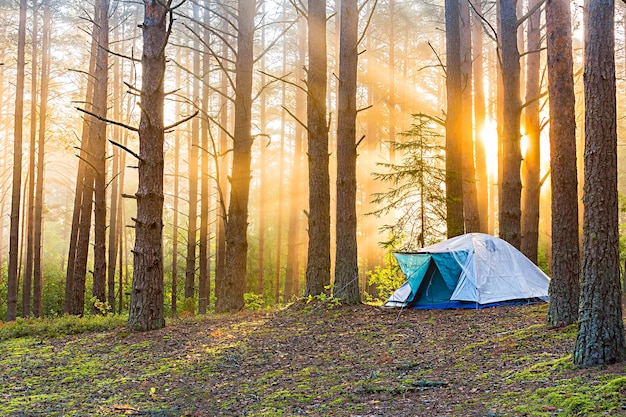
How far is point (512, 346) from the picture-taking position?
702 cm

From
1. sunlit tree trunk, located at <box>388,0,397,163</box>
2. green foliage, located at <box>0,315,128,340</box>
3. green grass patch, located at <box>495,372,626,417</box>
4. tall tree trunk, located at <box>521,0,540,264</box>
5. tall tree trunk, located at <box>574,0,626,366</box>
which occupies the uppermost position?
sunlit tree trunk, located at <box>388,0,397,163</box>

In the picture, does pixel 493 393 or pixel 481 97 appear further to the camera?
pixel 481 97

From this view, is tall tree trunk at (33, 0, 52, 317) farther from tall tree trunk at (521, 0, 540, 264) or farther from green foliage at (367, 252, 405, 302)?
tall tree trunk at (521, 0, 540, 264)

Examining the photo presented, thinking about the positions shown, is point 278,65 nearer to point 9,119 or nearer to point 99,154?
point 9,119

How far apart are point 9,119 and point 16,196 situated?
1333 cm

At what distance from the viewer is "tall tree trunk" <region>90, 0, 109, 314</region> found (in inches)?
544

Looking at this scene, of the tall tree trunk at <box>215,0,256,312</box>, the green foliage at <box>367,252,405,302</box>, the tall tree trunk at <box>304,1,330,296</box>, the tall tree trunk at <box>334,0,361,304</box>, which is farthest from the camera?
the green foliage at <box>367,252,405,302</box>

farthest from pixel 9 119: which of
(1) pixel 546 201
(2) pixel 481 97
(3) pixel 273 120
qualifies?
(1) pixel 546 201

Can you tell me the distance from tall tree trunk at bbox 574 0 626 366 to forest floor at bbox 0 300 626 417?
28 cm

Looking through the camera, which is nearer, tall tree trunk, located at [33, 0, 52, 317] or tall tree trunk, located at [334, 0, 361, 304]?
tall tree trunk, located at [334, 0, 361, 304]

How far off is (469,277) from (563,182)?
4229 mm

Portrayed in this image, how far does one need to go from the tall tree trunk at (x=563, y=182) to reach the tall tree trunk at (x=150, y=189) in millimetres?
6055

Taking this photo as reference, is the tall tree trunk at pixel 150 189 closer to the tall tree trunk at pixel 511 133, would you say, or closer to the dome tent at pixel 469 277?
the dome tent at pixel 469 277

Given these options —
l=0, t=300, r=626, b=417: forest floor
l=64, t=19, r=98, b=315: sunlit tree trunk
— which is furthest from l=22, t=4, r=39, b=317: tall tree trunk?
l=0, t=300, r=626, b=417: forest floor
